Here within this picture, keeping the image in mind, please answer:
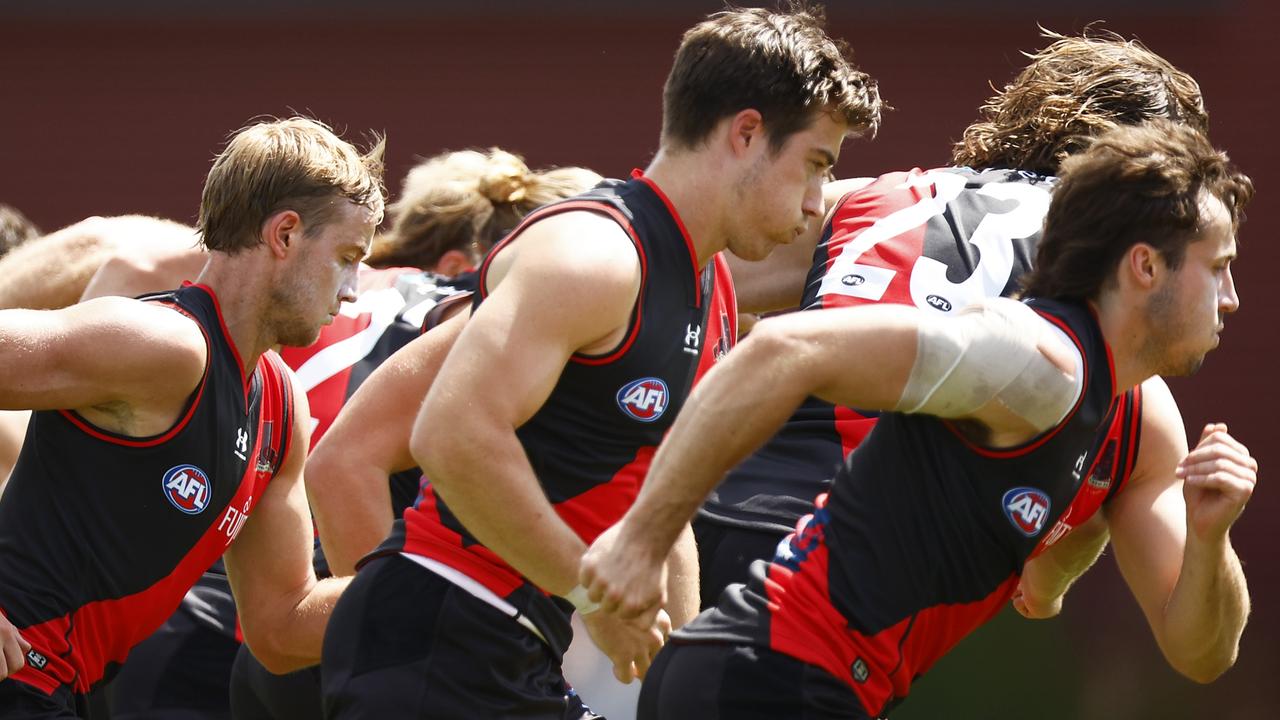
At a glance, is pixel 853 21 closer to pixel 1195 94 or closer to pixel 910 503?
pixel 1195 94

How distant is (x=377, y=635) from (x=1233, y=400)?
20.0 ft

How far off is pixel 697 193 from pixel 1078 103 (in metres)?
1.23

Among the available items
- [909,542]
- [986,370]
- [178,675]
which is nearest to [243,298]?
[178,675]

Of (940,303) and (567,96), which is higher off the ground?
(940,303)

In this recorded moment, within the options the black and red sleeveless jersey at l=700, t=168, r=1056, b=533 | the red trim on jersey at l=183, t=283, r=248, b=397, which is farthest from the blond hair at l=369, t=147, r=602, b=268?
the red trim on jersey at l=183, t=283, r=248, b=397

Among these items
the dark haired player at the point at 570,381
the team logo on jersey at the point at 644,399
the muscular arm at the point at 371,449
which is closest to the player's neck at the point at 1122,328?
the dark haired player at the point at 570,381

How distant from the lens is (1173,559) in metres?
3.07

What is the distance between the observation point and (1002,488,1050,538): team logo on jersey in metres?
2.62

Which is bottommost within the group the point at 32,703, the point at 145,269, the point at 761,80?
the point at 32,703

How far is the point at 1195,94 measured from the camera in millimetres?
3869

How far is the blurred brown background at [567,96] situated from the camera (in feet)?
25.5

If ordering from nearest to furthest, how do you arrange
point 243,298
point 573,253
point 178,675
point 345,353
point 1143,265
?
1. point 1143,265
2. point 573,253
3. point 243,298
4. point 178,675
5. point 345,353

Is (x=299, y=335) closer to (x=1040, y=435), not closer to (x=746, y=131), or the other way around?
(x=746, y=131)

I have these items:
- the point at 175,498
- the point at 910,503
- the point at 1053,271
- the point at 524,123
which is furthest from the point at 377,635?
the point at 524,123
